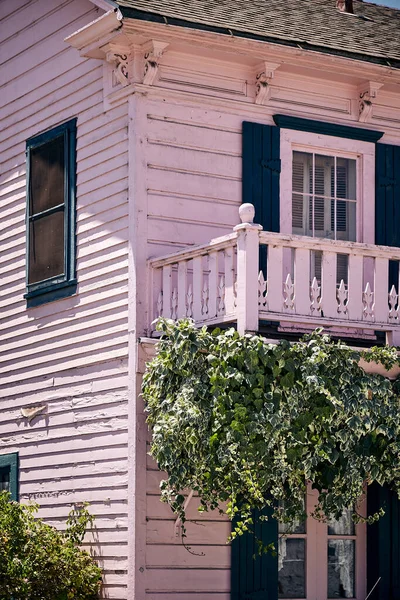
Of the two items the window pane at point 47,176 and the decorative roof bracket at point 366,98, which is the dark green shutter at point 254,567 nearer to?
the window pane at point 47,176

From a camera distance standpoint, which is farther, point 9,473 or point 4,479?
point 4,479

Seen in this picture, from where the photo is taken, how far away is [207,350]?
12.6 meters

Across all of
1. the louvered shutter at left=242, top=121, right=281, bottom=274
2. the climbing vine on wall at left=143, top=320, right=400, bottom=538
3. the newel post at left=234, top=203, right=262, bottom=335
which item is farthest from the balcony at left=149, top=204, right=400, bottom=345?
the louvered shutter at left=242, top=121, right=281, bottom=274

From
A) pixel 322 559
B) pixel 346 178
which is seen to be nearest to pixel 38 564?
pixel 322 559

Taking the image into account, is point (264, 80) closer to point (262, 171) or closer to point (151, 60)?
point (262, 171)

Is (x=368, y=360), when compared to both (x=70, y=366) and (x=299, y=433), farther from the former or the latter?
(x=70, y=366)

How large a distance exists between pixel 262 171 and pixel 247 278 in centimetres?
254

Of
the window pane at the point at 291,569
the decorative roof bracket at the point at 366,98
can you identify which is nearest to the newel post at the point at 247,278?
the window pane at the point at 291,569

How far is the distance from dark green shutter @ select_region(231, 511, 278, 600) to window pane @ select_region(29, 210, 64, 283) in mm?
3799

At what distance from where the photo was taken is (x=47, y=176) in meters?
15.9

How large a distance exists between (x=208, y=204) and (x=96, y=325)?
69.6 inches

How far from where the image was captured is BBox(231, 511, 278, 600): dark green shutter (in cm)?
1362

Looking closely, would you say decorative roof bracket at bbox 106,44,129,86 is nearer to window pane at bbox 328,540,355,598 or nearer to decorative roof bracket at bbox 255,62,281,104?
decorative roof bracket at bbox 255,62,281,104

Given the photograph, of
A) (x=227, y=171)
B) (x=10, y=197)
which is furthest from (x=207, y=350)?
(x=10, y=197)
